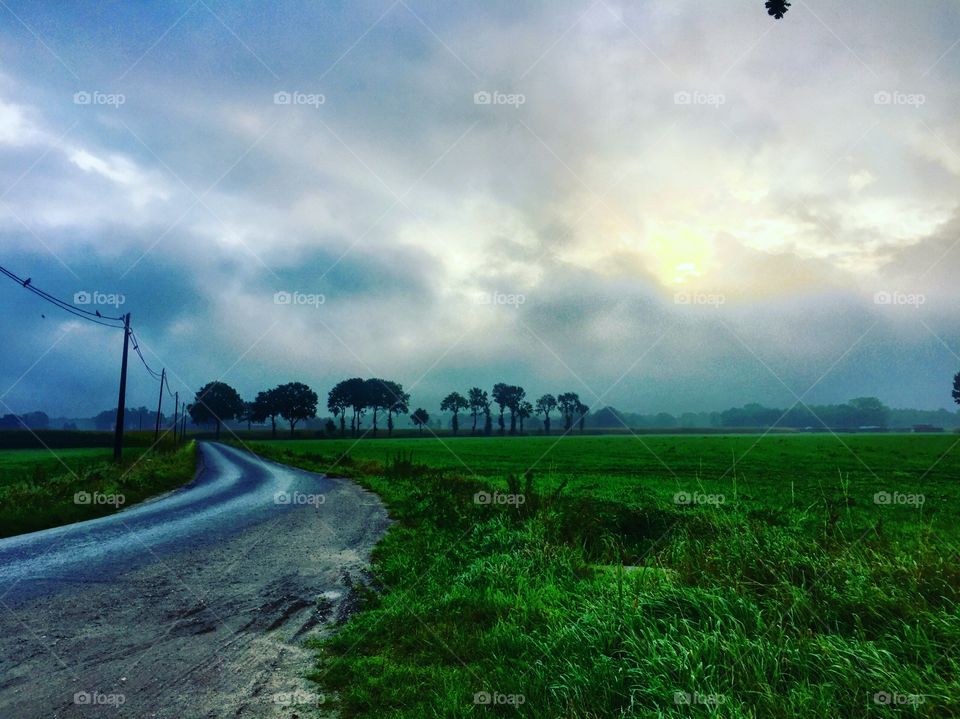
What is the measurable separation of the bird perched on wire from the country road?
A: 616 centimetres

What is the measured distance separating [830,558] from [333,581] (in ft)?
23.6

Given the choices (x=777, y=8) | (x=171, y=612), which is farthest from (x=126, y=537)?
(x=777, y=8)

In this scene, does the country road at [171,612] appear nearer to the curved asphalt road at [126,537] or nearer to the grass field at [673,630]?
the curved asphalt road at [126,537]

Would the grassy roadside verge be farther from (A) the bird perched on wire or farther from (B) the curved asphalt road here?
(A) the bird perched on wire

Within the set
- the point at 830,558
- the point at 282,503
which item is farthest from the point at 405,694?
the point at 282,503

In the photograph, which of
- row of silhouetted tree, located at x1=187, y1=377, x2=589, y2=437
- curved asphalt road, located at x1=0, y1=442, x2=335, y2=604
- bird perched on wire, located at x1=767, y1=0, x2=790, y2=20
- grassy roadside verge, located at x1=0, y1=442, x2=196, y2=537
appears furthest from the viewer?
row of silhouetted tree, located at x1=187, y1=377, x2=589, y2=437

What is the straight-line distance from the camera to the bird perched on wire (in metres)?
3.01

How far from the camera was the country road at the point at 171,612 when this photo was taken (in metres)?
5.04

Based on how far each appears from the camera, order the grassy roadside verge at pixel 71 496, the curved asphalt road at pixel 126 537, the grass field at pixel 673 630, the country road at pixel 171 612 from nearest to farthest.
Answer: the grass field at pixel 673 630 < the country road at pixel 171 612 < the curved asphalt road at pixel 126 537 < the grassy roadside verge at pixel 71 496

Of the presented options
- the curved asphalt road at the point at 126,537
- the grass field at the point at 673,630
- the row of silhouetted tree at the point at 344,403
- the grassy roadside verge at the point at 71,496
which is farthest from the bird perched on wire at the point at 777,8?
the row of silhouetted tree at the point at 344,403

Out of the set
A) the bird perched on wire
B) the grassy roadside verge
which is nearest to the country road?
the grassy roadside verge

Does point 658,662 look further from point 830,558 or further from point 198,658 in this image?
point 198,658

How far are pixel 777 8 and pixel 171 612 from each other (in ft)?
29.9

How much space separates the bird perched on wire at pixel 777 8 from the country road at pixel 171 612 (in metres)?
6.16
